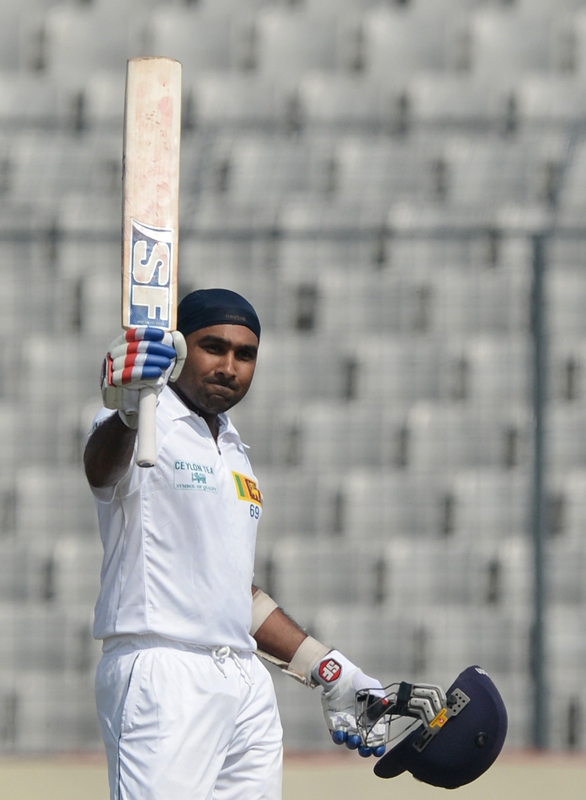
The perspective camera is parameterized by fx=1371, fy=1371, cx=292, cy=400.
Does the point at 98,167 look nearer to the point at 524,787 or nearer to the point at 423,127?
the point at 423,127

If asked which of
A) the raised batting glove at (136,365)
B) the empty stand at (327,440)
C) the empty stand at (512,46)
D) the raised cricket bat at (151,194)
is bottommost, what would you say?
the empty stand at (327,440)

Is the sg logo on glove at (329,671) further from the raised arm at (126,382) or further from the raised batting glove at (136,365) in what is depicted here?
the raised batting glove at (136,365)

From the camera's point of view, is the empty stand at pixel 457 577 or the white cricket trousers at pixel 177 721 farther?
the empty stand at pixel 457 577

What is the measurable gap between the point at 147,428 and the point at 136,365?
0.11 m

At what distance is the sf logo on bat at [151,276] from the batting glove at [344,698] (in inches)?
31.1

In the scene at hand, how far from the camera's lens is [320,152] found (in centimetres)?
578

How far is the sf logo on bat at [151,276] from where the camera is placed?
235 centimetres

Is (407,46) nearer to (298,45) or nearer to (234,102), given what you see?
(298,45)

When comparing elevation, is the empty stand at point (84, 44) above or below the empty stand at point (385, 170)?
above

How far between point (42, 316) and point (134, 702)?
322cm

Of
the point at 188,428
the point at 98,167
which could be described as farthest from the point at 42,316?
the point at 188,428

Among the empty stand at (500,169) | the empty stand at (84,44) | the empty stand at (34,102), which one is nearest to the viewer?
the empty stand at (500,169)

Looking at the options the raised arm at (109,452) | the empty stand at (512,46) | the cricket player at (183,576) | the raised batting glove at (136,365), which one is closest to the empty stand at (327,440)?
the empty stand at (512,46)

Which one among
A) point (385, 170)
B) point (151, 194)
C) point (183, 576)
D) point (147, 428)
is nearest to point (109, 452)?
point (147, 428)
